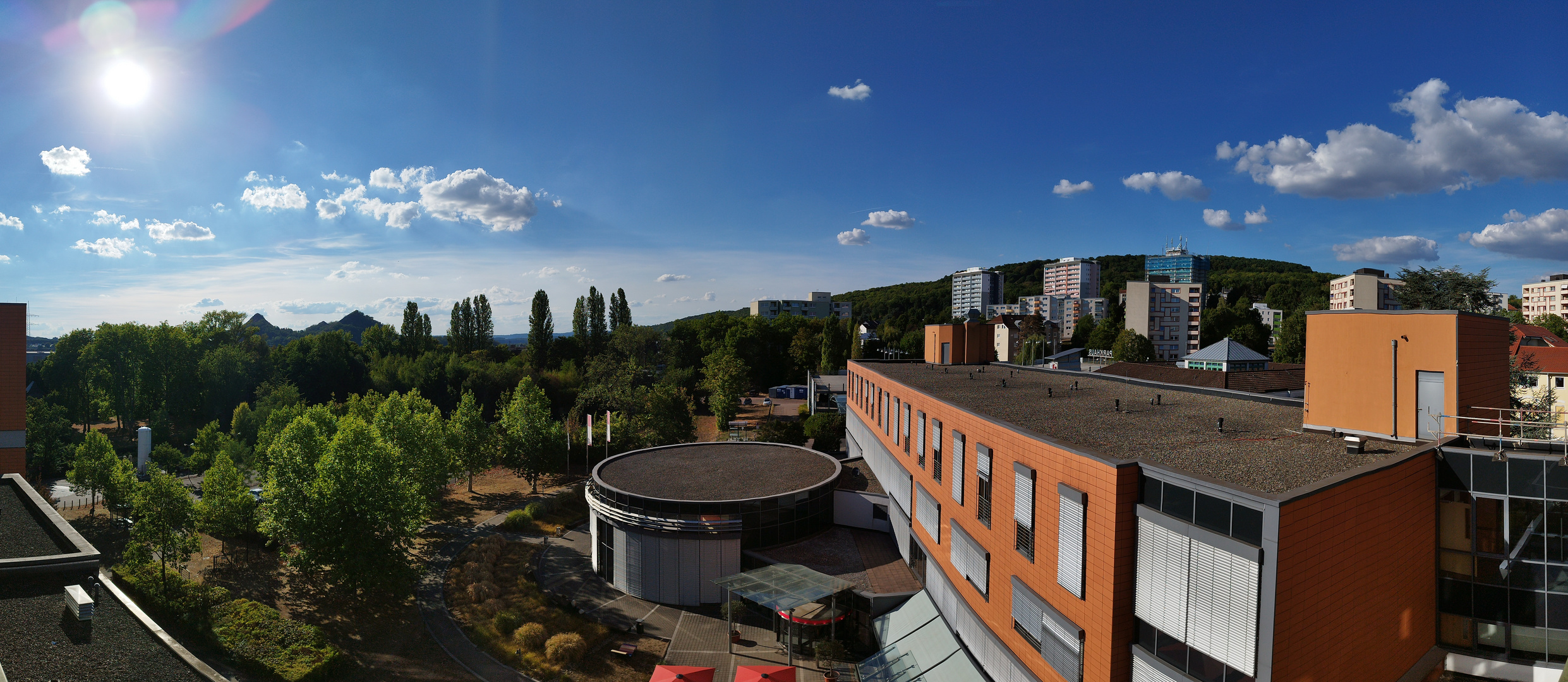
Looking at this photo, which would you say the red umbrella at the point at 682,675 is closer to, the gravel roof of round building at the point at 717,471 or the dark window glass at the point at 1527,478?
the gravel roof of round building at the point at 717,471

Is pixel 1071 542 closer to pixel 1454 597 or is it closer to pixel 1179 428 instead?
pixel 1179 428

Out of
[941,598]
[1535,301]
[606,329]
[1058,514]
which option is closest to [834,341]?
[606,329]

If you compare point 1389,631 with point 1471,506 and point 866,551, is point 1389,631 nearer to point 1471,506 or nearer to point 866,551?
point 1471,506

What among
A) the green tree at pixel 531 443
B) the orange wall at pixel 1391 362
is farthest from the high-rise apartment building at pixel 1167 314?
the orange wall at pixel 1391 362

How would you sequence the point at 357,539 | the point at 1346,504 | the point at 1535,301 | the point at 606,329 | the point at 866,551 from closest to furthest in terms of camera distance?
the point at 1346,504
the point at 357,539
the point at 866,551
the point at 606,329
the point at 1535,301

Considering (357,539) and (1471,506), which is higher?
(1471,506)

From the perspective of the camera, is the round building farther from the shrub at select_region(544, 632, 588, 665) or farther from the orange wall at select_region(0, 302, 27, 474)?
the orange wall at select_region(0, 302, 27, 474)
